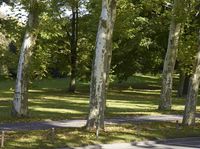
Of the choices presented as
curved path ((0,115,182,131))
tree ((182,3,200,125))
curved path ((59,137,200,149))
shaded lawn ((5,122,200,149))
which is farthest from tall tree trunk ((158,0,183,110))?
curved path ((59,137,200,149))

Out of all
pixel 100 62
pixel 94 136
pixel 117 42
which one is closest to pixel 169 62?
pixel 100 62

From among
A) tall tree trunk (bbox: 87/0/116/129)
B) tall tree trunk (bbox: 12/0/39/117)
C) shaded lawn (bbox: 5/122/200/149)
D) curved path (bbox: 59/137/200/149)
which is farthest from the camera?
tall tree trunk (bbox: 12/0/39/117)

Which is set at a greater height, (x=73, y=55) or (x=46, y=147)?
(x=73, y=55)

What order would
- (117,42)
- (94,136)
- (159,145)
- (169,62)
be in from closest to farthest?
(159,145)
(94,136)
(169,62)
(117,42)

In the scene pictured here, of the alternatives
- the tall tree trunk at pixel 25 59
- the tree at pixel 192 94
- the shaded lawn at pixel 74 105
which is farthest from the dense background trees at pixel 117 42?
A: the tree at pixel 192 94

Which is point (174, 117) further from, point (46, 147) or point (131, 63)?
point (131, 63)

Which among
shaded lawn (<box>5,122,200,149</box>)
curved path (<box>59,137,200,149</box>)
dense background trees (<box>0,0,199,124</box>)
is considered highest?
dense background trees (<box>0,0,199,124</box>)

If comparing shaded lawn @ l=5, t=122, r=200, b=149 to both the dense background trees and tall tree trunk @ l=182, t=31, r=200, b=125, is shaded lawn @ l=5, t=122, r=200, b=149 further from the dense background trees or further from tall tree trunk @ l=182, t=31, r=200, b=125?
the dense background trees

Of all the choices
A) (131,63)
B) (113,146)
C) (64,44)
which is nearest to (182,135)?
(113,146)

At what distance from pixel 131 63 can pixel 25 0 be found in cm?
3190

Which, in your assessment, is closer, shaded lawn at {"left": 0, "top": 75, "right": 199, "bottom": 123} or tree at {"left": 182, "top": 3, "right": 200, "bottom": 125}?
tree at {"left": 182, "top": 3, "right": 200, "bottom": 125}

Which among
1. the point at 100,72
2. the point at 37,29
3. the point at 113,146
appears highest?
the point at 37,29

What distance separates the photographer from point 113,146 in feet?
58.6

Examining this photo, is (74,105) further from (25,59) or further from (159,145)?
(159,145)
